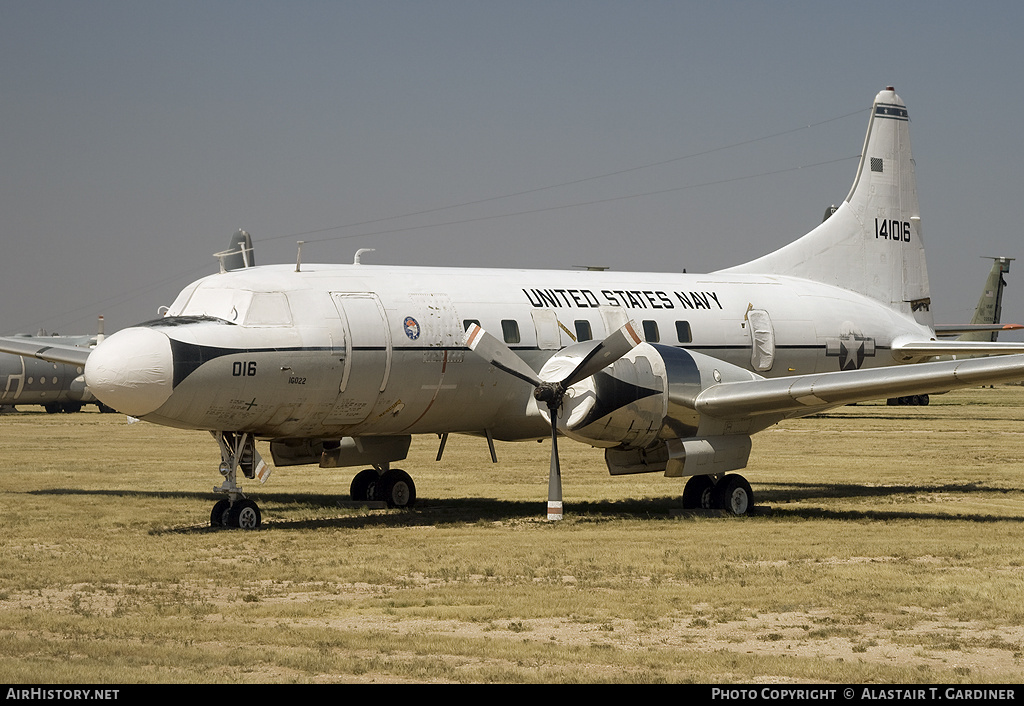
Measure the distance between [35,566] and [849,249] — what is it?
56.2ft

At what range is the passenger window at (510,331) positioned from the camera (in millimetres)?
18891

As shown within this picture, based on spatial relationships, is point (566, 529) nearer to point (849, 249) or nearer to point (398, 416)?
point (398, 416)

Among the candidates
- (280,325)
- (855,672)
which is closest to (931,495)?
(280,325)

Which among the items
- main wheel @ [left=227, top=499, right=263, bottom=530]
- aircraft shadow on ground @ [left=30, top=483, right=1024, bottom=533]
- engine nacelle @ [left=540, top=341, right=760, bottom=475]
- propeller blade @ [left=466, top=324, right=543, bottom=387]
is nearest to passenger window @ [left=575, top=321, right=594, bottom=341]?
engine nacelle @ [left=540, top=341, right=760, bottom=475]

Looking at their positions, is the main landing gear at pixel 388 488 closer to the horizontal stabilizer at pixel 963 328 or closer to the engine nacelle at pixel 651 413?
the engine nacelle at pixel 651 413

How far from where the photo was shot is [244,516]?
1661 centimetres

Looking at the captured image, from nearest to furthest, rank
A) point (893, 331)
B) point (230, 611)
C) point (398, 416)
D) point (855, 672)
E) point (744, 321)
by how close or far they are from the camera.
Answer: point (855, 672) → point (230, 611) → point (398, 416) → point (744, 321) → point (893, 331)

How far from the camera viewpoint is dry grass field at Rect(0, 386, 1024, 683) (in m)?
8.91

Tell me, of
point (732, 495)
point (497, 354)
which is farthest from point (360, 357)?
point (732, 495)

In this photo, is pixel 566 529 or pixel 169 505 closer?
pixel 566 529

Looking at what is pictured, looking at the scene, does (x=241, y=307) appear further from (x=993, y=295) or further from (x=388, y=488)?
(x=993, y=295)

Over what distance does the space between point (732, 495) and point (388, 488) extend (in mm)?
5526

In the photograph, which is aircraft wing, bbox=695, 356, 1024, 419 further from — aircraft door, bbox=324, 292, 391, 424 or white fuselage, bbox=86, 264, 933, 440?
aircraft door, bbox=324, 292, 391, 424

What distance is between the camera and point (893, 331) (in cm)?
2439
